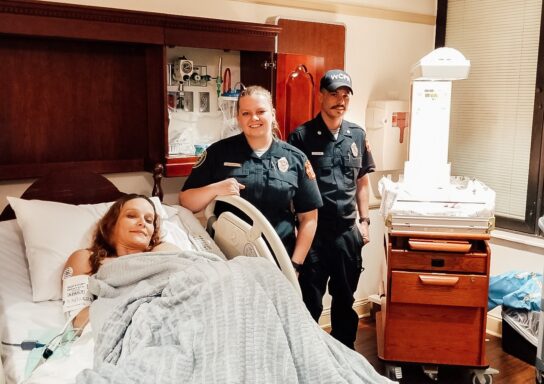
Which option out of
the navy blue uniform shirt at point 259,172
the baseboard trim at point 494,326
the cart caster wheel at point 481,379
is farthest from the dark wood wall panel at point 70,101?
the baseboard trim at point 494,326

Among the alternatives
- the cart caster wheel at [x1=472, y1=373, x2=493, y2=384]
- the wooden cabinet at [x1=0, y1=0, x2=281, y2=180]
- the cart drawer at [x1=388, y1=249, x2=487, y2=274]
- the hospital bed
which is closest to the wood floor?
the cart caster wheel at [x1=472, y1=373, x2=493, y2=384]

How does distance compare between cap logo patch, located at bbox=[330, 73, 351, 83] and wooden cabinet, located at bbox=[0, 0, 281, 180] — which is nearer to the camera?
wooden cabinet, located at bbox=[0, 0, 281, 180]

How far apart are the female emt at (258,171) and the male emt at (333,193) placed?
1.16ft

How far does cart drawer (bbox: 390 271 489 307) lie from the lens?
8.44ft

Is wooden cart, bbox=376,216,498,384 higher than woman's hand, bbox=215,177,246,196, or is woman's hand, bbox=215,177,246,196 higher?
woman's hand, bbox=215,177,246,196

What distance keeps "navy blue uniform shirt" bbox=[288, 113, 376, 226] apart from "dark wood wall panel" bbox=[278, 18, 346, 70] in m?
0.45

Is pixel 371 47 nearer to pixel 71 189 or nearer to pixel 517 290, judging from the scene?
pixel 517 290

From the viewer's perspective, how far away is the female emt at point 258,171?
2254 millimetres

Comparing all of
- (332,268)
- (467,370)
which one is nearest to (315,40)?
(332,268)

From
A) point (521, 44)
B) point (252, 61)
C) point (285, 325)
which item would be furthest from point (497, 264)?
point (285, 325)

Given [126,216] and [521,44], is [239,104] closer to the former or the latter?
[126,216]

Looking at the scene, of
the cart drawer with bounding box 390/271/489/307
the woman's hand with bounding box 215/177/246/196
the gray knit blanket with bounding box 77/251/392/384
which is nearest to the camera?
the gray knit blanket with bounding box 77/251/392/384

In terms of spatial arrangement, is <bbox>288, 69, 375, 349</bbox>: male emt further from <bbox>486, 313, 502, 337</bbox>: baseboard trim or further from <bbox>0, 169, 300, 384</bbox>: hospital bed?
<bbox>486, 313, 502, 337</bbox>: baseboard trim

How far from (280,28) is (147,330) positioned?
1.66 m
